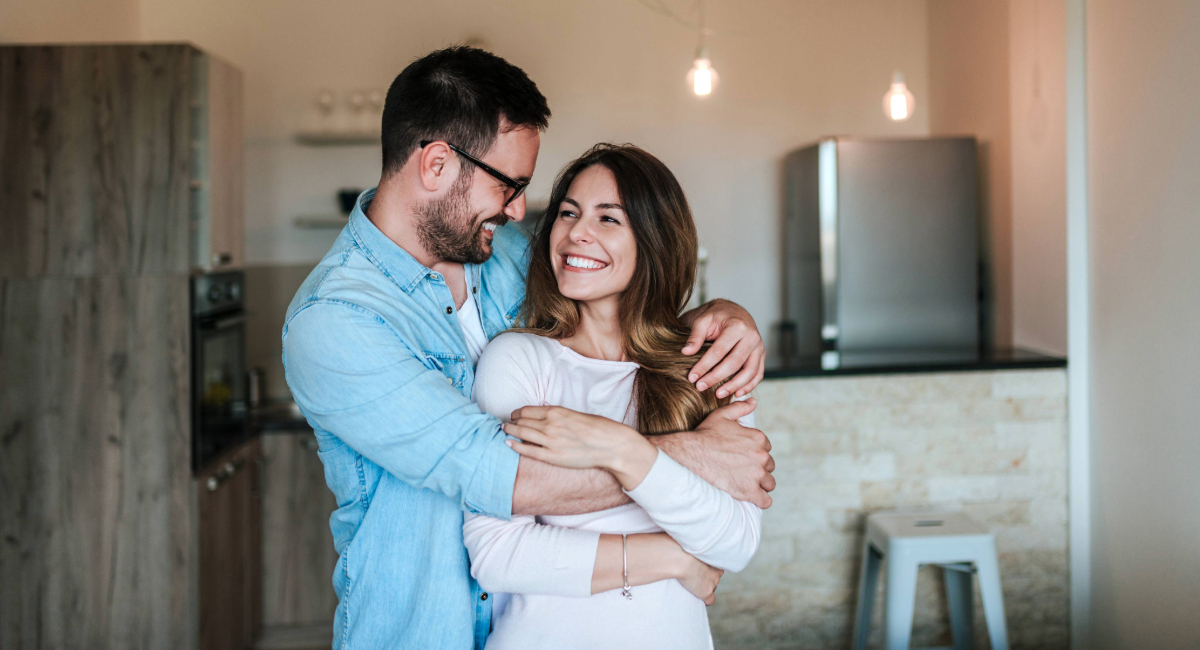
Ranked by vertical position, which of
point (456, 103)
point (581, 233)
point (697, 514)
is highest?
point (456, 103)

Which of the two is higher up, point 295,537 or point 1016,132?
point 1016,132

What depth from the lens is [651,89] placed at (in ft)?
14.2

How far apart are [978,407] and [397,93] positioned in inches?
91.7

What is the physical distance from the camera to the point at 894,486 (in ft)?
9.57

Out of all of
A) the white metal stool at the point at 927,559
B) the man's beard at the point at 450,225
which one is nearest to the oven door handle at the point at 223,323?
the man's beard at the point at 450,225

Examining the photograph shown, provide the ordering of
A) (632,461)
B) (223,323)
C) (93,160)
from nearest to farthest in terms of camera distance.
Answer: (632,461), (93,160), (223,323)

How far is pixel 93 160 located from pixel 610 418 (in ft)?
7.13

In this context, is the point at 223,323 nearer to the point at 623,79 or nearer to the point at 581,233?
the point at 581,233

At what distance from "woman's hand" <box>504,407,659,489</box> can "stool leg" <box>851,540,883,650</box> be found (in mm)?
1804

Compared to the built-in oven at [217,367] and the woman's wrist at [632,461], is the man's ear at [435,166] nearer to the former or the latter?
the woman's wrist at [632,461]

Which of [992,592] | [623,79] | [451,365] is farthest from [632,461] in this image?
[623,79]

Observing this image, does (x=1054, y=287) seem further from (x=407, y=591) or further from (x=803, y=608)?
(x=407, y=591)

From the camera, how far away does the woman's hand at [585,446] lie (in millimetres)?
1209

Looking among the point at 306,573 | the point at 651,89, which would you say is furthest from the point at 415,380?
the point at 651,89
